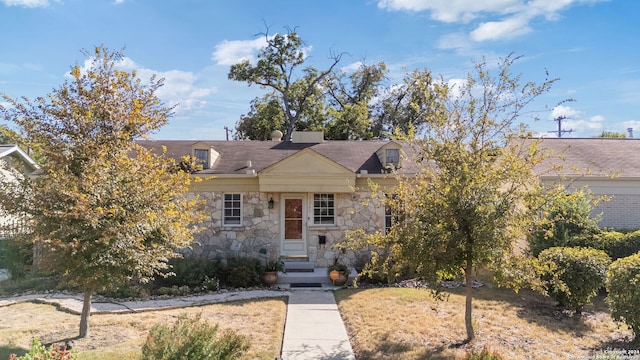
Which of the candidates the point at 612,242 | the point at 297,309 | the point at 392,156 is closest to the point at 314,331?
the point at 297,309

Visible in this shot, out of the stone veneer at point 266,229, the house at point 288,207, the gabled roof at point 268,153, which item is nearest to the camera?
the house at point 288,207

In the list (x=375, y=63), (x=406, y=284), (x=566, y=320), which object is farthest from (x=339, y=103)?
(x=566, y=320)

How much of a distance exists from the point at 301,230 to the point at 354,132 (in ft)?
50.7

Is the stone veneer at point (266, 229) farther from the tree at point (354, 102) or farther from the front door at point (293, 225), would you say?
the tree at point (354, 102)

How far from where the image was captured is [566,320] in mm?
8617

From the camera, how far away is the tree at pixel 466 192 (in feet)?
19.9

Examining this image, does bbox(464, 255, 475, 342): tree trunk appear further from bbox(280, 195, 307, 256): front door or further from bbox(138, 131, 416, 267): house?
bbox(280, 195, 307, 256): front door

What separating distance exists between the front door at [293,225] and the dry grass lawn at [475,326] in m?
3.45

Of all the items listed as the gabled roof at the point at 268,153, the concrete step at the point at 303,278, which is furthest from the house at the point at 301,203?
the concrete step at the point at 303,278

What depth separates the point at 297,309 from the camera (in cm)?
901

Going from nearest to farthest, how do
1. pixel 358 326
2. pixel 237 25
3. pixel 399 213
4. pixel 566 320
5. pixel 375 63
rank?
pixel 399 213, pixel 358 326, pixel 566 320, pixel 237 25, pixel 375 63

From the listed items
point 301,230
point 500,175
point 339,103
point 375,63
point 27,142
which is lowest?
point 301,230

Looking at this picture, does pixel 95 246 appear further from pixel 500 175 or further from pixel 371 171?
pixel 371 171

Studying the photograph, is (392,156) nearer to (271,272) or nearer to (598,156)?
(271,272)
